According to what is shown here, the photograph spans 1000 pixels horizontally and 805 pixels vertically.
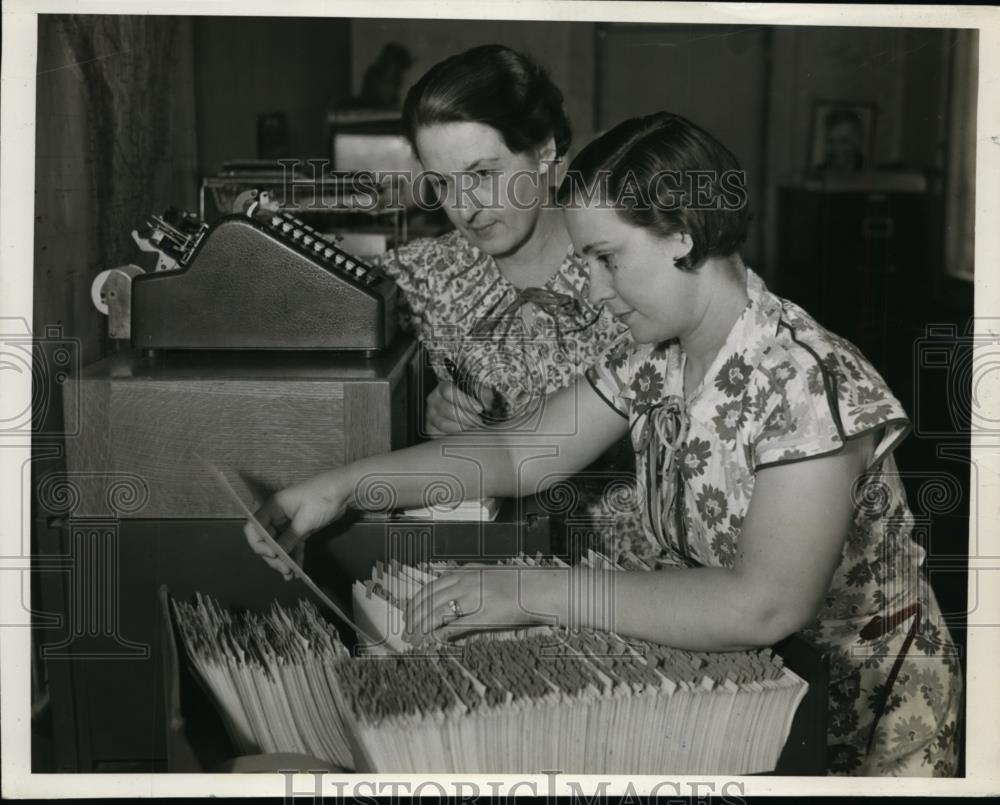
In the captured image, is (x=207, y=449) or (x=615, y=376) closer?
(x=207, y=449)

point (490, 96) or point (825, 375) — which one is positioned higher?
point (490, 96)

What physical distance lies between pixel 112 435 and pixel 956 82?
4.43 ft

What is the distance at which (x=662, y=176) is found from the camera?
48.6 inches

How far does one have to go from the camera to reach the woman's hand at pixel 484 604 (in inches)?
47.1

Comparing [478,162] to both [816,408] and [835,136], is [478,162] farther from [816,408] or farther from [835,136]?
[835,136]

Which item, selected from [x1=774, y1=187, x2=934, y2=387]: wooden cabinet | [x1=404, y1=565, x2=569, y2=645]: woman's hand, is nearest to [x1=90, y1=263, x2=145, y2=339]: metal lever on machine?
[x1=404, y1=565, x2=569, y2=645]: woman's hand

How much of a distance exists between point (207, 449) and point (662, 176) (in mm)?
694

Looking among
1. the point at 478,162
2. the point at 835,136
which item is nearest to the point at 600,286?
the point at 478,162

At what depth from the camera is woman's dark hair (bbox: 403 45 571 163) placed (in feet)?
5.10

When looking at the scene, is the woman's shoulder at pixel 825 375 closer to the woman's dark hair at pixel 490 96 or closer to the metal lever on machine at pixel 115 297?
the woman's dark hair at pixel 490 96

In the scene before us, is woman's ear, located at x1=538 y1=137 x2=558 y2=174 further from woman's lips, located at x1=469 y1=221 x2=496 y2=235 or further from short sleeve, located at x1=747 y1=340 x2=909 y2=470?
short sleeve, located at x1=747 y1=340 x2=909 y2=470

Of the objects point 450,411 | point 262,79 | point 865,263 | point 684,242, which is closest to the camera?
point 684,242

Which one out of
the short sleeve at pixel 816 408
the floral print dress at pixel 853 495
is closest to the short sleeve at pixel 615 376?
the floral print dress at pixel 853 495

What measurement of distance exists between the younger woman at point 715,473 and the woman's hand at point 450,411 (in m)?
0.10
